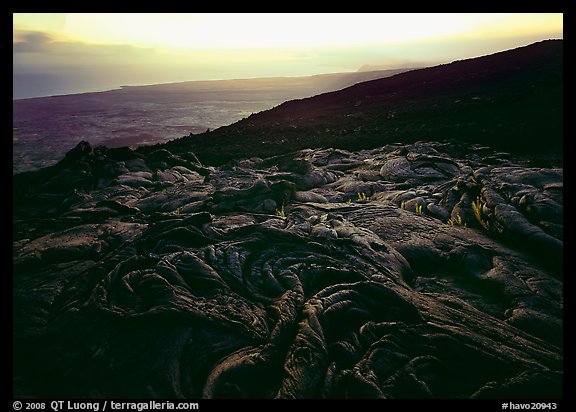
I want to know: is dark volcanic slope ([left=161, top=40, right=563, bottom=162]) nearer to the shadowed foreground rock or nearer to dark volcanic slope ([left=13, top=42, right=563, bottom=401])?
dark volcanic slope ([left=13, top=42, right=563, bottom=401])

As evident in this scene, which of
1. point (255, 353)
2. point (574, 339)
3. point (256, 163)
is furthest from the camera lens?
point (256, 163)

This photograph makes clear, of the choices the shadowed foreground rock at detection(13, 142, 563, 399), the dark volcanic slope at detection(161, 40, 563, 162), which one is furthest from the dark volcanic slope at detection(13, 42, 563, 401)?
the dark volcanic slope at detection(161, 40, 563, 162)

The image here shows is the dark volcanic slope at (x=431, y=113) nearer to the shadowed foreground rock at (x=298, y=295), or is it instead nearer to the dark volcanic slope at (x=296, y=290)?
the dark volcanic slope at (x=296, y=290)

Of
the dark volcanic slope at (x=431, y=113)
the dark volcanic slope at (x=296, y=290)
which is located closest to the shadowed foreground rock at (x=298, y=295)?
the dark volcanic slope at (x=296, y=290)

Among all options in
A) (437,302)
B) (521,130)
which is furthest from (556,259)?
(521,130)

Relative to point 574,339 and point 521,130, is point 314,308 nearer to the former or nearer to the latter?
point 574,339

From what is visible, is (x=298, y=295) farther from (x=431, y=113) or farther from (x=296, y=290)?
(x=431, y=113)
